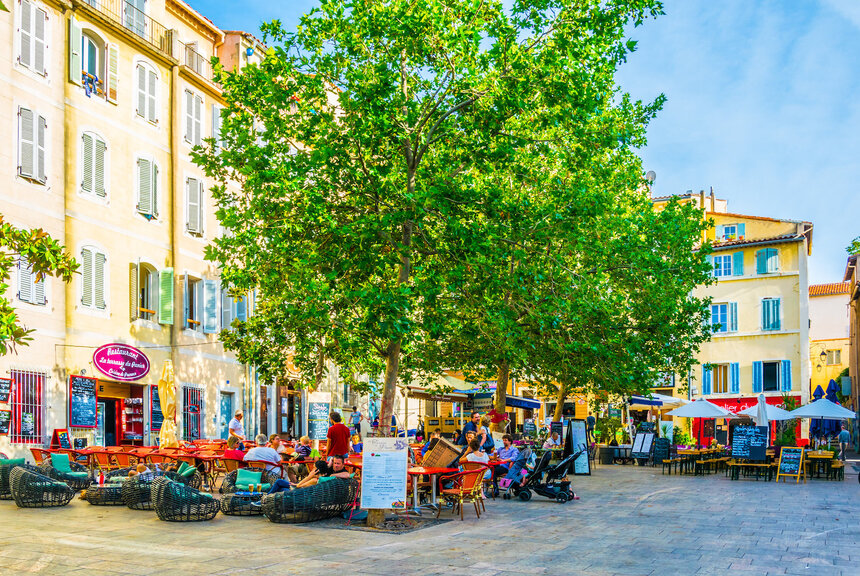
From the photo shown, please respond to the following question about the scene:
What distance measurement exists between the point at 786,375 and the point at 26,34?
41503mm

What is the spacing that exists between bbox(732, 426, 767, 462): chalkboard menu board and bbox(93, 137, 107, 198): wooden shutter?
18054 mm

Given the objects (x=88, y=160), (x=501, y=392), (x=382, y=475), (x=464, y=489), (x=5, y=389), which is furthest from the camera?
(x=501, y=392)

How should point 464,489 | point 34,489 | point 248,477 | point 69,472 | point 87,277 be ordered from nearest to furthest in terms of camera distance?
point 464,489 < point 248,477 < point 34,489 < point 69,472 < point 87,277

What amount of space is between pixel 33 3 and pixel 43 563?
16.6m

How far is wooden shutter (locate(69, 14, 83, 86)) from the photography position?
23766 mm

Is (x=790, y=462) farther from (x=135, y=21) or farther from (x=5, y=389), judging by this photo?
(x=135, y=21)

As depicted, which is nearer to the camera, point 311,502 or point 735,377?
point 311,502

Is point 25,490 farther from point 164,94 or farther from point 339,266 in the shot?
point 164,94

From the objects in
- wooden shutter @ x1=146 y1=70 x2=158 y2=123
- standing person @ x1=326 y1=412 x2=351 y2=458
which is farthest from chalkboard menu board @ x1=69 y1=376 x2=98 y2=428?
standing person @ x1=326 y1=412 x2=351 y2=458

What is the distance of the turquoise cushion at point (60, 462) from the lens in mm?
17688

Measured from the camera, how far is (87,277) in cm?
2414

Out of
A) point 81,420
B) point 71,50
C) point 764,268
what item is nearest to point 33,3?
point 71,50

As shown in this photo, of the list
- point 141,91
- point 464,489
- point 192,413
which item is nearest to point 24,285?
point 141,91

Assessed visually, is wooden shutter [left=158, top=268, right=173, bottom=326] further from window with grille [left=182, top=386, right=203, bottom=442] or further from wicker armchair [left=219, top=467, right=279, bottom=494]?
wicker armchair [left=219, top=467, right=279, bottom=494]
